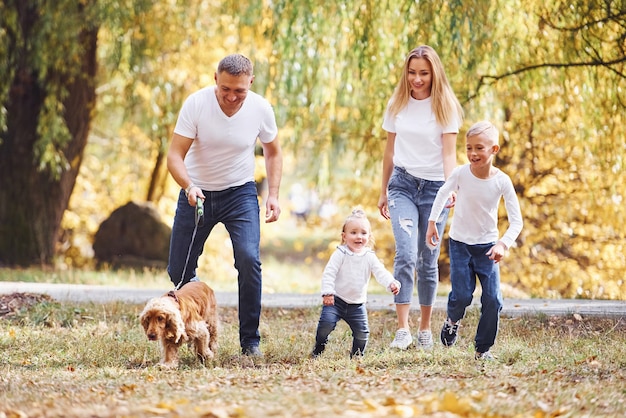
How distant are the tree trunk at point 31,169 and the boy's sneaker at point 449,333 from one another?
8638 mm

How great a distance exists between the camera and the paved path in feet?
26.4

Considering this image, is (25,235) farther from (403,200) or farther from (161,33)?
(403,200)

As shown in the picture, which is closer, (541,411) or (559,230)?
(541,411)

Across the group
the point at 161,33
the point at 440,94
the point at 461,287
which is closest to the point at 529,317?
the point at 461,287

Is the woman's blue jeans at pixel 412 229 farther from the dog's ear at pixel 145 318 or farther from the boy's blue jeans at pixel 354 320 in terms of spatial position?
the dog's ear at pixel 145 318

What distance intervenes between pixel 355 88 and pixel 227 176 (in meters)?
5.99

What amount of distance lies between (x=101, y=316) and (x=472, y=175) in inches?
150

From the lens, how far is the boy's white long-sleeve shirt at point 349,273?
20.4 ft

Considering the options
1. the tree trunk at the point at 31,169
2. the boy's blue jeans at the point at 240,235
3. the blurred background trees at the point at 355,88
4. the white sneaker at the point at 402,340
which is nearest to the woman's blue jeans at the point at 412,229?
the white sneaker at the point at 402,340

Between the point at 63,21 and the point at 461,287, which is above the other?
the point at 63,21

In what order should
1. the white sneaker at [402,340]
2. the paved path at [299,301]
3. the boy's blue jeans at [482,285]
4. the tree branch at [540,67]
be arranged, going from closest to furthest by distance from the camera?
the boy's blue jeans at [482,285]
the white sneaker at [402,340]
the paved path at [299,301]
the tree branch at [540,67]

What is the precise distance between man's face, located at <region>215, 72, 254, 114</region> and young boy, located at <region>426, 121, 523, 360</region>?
1459mm

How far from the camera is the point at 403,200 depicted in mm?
6562

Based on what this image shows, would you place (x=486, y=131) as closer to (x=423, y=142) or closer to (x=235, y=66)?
(x=423, y=142)
